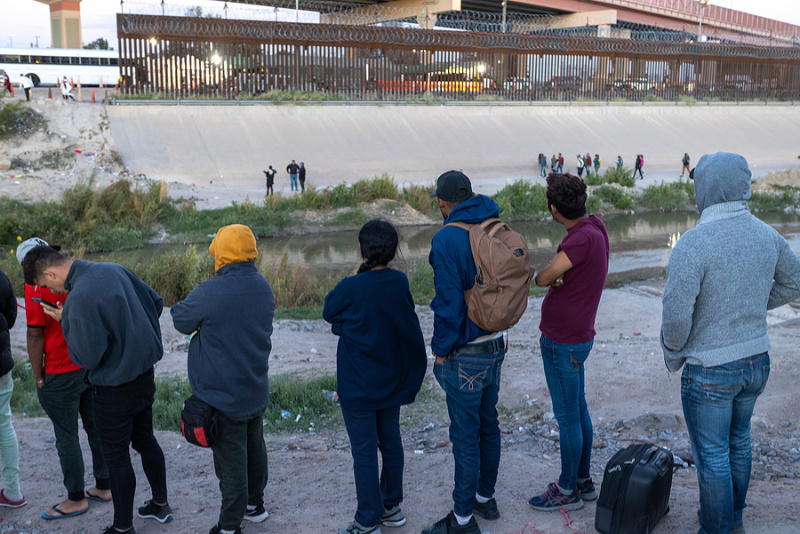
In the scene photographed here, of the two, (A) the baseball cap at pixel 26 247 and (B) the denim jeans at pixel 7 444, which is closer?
(A) the baseball cap at pixel 26 247

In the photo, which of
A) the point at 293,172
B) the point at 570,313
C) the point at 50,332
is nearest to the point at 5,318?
the point at 50,332

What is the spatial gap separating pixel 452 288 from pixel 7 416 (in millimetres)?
2836

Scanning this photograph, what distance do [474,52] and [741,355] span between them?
116 ft

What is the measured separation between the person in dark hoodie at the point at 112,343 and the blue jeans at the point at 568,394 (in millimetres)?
2171

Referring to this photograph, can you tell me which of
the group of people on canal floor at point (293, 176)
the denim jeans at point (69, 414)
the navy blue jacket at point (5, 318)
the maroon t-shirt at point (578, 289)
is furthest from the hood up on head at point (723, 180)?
the group of people on canal floor at point (293, 176)

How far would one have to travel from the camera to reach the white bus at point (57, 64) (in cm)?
3753

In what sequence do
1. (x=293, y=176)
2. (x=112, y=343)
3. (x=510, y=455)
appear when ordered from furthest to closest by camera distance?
(x=293, y=176)
(x=510, y=455)
(x=112, y=343)

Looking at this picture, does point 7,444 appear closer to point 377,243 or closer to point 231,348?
point 231,348

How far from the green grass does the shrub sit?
256cm

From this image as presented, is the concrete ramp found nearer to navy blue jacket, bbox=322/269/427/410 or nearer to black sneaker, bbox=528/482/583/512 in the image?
navy blue jacket, bbox=322/269/427/410

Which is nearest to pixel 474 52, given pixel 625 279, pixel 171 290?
pixel 625 279

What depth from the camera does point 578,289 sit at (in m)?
3.86

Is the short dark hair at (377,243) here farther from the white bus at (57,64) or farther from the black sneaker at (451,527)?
the white bus at (57,64)

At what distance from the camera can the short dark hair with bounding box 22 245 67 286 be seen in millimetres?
3703
